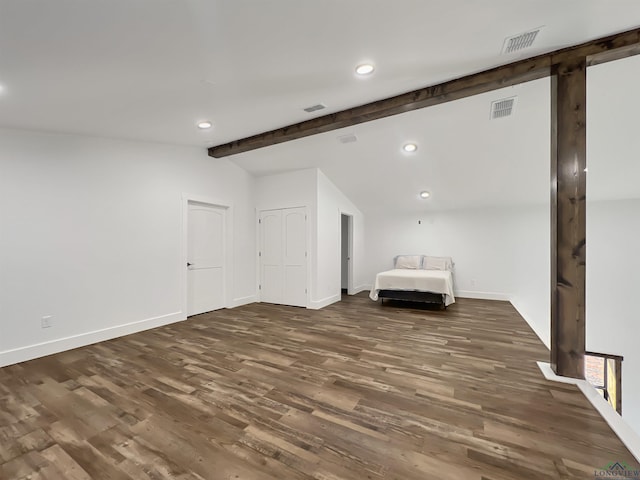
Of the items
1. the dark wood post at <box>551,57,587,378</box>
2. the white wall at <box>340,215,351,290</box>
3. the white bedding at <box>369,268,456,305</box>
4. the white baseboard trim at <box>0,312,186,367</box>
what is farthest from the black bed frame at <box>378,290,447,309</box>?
the white baseboard trim at <box>0,312,186,367</box>

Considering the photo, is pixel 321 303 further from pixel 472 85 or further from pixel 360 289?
pixel 472 85

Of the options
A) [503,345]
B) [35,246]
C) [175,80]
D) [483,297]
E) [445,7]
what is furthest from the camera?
[483,297]

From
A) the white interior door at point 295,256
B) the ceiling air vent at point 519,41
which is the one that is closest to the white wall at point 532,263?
the white interior door at point 295,256

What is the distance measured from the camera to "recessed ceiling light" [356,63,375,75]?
8.02ft

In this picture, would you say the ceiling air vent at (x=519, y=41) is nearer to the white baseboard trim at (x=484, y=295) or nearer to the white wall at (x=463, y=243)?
the white wall at (x=463, y=243)

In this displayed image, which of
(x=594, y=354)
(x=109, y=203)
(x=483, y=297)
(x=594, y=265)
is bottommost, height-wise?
(x=594, y=354)

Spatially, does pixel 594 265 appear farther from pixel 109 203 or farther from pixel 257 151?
pixel 109 203

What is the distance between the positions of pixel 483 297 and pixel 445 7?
608 cm

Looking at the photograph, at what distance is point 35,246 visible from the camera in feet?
10.2

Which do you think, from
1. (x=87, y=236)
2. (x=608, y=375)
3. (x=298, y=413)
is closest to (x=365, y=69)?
(x=298, y=413)

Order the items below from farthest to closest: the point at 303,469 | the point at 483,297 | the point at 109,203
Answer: the point at 483,297 → the point at 109,203 → the point at 303,469

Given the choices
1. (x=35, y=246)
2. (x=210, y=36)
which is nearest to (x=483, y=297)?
(x=210, y=36)

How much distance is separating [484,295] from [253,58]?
21.4 feet

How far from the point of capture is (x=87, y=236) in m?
3.51
